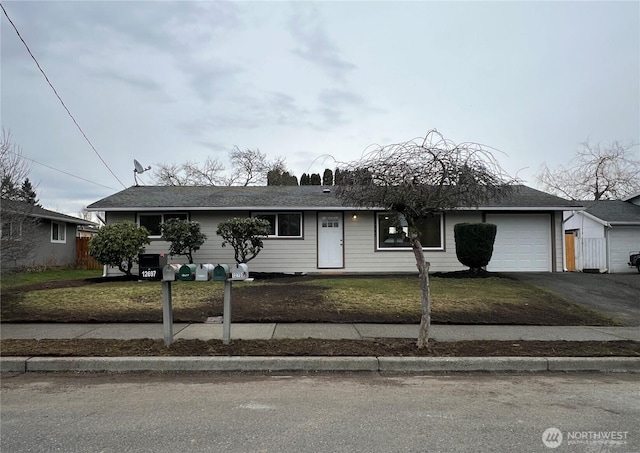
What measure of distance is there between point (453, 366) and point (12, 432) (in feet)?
16.9

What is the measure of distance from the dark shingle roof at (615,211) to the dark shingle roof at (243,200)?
153 inches

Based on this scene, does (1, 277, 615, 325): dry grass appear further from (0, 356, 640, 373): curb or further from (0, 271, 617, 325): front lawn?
(0, 356, 640, 373): curb

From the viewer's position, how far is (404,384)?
547 cm

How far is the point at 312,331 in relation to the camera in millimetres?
7832

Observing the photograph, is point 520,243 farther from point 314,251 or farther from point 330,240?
point 314,251

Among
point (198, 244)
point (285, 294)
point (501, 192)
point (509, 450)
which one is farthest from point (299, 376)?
point (198, 244)

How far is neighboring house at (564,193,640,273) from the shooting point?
18.1 m

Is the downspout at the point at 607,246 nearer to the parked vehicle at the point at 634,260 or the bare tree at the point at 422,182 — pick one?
the parked vehicle at the point at 634,260

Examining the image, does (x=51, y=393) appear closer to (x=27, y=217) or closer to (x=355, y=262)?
(x=27, y=217)

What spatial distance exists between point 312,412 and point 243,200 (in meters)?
12.7

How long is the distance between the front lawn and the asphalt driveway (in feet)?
1.97

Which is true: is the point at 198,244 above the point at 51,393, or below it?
above

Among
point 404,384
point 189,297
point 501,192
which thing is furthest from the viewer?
point 189,297

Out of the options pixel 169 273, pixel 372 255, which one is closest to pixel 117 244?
pixel 169 273
